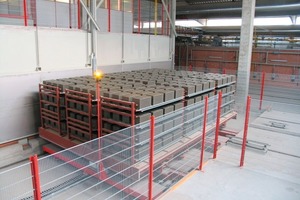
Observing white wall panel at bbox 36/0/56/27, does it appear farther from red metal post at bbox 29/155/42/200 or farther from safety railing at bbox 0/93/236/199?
red metal post at bbox 29/155/42/200

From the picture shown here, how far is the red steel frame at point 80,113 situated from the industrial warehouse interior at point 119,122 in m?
0.03

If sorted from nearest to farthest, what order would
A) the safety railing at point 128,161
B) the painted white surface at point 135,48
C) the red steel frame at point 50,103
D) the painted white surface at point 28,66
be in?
1. the safety railing at point 128,161
2. the red steel frame at point 50,103
3. the painted white surface at point 28,66
4. the painted white surface at point 135,48

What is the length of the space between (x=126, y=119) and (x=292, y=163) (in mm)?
→ 3666

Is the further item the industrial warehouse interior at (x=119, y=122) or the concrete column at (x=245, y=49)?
the concrete column at (x=245, y=49)

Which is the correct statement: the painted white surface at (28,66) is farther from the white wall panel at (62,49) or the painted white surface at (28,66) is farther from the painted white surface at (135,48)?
the painted white surface at (135,48)

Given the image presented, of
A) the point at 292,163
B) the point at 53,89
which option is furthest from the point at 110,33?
the point at 292,163

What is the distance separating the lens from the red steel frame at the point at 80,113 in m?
4.79

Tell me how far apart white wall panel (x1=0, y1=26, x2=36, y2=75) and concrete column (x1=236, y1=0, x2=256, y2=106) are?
22.9ft

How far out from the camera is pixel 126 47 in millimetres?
9148

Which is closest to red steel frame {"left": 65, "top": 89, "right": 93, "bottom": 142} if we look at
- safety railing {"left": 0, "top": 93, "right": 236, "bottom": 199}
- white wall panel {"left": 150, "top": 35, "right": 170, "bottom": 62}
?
safety railing {"left": 0, "top": 93, "right": 236, "bottom": 199}

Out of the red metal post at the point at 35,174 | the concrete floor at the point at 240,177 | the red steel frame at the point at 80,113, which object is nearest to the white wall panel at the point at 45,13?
the red steel frame at the point at 80,113

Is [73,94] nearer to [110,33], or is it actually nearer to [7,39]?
[7,39]

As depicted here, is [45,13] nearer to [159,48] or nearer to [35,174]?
[159,48]

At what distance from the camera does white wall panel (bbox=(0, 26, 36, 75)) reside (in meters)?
5.48
